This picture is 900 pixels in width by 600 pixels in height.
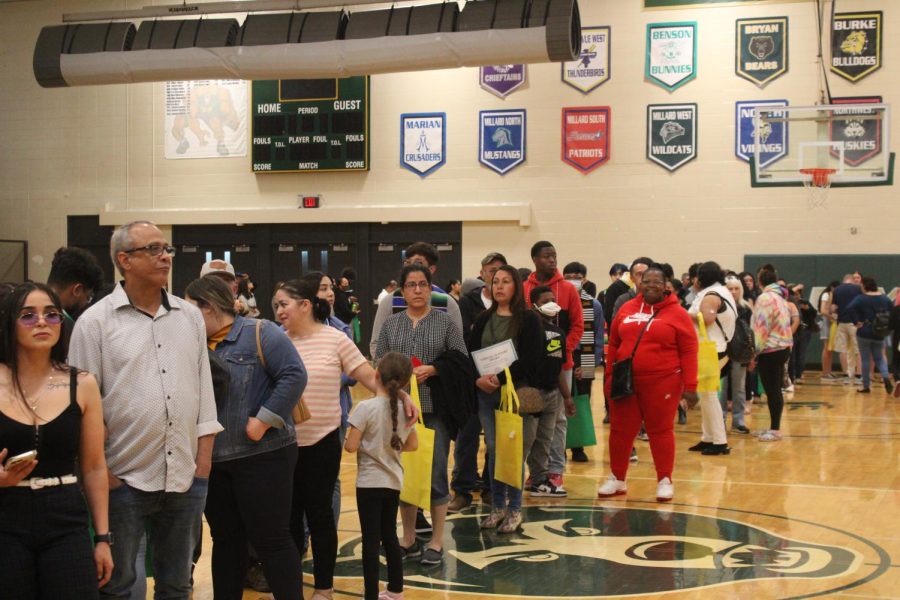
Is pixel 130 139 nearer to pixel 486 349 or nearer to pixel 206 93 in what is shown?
pixel 206 93

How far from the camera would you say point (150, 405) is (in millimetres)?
3451

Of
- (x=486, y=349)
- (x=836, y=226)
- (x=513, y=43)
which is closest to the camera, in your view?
(x=486, y=349)

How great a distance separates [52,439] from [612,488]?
5212mm

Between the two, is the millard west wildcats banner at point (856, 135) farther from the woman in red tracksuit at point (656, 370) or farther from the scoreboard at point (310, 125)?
the woman in red tracksuit at point (656, 370)

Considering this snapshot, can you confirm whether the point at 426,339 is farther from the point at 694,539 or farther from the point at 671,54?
the point at 671,54

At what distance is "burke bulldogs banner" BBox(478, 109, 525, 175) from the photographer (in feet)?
61.1

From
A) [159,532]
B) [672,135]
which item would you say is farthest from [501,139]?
[159,532]

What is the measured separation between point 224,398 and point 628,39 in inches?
609

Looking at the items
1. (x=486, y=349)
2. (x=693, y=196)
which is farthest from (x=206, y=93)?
(x=486, y=349)

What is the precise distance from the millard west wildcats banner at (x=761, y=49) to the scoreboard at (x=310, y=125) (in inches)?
260

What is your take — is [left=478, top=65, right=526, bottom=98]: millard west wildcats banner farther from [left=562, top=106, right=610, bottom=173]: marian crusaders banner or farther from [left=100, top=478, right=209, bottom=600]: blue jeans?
[left=100, top=478, right=209, bottom=600]: blue jeans

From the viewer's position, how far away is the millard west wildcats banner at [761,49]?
17594mm

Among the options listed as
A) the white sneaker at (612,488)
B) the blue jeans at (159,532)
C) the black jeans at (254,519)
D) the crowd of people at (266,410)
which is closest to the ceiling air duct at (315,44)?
the crowd of people at (266,410)

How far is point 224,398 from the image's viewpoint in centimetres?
403
